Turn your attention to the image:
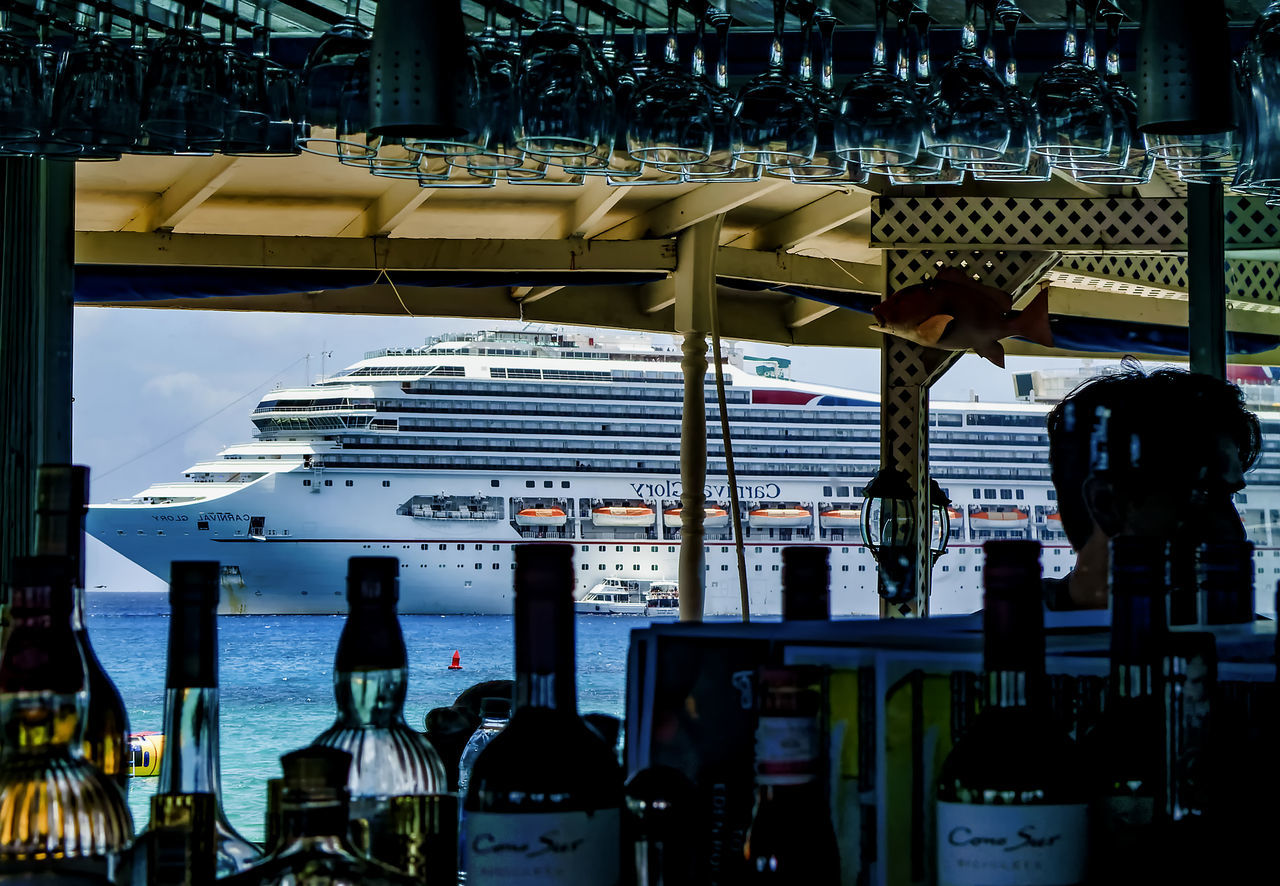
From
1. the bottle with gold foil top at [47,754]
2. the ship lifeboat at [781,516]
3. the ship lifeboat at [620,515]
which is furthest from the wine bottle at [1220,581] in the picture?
the ship lifeboat at [781,516]

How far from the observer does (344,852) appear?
662mm

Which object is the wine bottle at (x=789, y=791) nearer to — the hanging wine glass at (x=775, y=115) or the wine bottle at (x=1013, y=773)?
the wine bottle at (x=1013, y=773)

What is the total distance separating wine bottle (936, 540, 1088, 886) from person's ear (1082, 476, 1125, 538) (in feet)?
1.90

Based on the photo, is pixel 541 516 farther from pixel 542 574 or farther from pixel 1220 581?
pixel 542 574

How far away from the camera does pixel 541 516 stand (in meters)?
33.8

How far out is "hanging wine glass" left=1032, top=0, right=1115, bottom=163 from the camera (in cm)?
177

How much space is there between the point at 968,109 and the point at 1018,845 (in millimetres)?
1248

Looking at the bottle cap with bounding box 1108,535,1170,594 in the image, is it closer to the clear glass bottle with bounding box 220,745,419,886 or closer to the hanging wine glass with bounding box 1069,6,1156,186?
the clear glass bottle with bounding box 220,745,419,886

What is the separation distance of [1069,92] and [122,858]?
56.9 inches

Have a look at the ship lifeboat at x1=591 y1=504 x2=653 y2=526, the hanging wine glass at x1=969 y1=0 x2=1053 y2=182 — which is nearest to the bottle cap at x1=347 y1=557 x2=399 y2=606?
the hanging wine glass at x1=969 y1=0 x2=1053 y2=182

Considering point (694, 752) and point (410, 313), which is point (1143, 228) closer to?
point (410, 313)

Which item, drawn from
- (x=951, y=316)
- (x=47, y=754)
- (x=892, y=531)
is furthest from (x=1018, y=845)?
(x=892, y=531)

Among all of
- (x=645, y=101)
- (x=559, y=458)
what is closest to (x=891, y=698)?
(x=645, y=101)

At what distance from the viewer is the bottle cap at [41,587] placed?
2.37 feet
